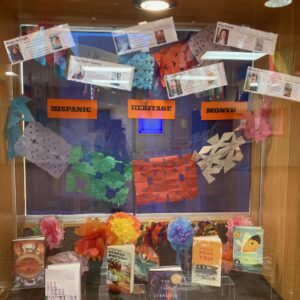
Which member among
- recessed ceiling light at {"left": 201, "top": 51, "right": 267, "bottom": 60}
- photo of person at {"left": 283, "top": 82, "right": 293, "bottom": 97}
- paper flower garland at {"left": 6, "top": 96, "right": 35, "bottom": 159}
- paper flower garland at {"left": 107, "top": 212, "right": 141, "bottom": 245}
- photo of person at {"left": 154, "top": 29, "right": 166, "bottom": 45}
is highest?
photo of person at {"left": 154, "top": 29, "right": 166, "bottom": 45}

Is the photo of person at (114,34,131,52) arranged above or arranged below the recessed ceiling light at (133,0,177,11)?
below

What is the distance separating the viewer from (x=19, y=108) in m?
1.27

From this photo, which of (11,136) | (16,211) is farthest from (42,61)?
(16,211)

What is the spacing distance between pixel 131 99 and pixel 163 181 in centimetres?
35

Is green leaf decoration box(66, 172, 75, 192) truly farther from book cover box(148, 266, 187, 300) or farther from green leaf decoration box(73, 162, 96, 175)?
book cover box(148, 266, 187, 300)

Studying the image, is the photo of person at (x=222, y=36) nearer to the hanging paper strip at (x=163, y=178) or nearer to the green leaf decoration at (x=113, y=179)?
the hanging paper strip at (x=163, y=178)

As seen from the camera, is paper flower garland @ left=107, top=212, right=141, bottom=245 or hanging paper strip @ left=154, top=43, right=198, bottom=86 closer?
paper flower garland @ left=107, top=212, right=141, bottom=245

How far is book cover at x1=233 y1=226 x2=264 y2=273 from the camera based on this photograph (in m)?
1.26

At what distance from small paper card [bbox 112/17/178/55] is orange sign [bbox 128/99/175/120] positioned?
20cm

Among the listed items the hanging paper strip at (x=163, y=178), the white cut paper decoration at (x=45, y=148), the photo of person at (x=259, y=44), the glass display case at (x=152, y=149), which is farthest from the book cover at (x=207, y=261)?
the photo of person at (x=259, y=44)

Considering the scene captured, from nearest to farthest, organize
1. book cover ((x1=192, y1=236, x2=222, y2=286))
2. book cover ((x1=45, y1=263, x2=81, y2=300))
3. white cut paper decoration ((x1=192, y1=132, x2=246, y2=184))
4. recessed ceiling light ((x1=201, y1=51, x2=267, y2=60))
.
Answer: book cover ((x1=45, y1=263, x2=81, y2=300)) < book cover ((x1=192, y1=236, x2=222, y2=286)) < recessed ceiling light ((x1=201, y1=51, x2=267, y2=60)) < white cut paper decoration ((x1=192, y1=132, x2=246, y2=184))

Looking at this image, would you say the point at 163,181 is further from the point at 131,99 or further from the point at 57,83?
the point at 57,83

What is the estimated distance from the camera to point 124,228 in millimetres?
1198

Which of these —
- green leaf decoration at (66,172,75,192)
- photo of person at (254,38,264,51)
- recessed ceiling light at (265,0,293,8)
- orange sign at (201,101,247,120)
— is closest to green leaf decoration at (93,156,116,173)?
green leaf decoration at (66,172,75,192)
